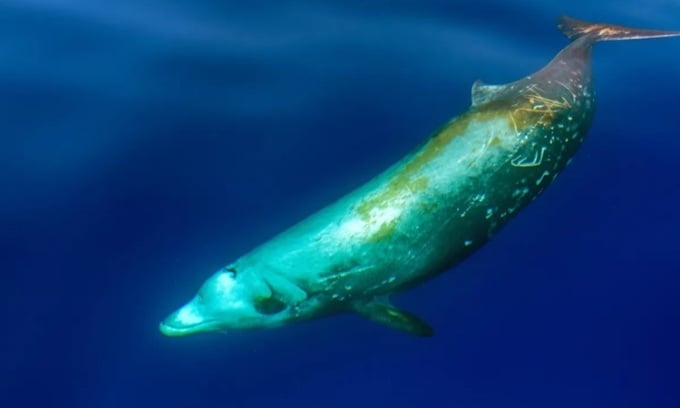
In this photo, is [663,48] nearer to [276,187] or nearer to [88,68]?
[276,187]

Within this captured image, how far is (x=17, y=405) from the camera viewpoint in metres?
4.02

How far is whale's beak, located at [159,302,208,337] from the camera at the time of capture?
4008 millimetres

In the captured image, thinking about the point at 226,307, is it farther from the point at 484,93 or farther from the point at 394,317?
the point at 484,93

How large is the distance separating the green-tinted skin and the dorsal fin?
8.2 inches

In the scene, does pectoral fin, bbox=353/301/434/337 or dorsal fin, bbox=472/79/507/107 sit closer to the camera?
pectoral fin, bbox=353/301/434/337

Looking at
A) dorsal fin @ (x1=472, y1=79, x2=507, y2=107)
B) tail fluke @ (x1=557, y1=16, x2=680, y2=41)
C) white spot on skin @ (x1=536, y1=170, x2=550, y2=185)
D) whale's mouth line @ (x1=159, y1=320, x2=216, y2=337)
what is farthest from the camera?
tail fluke @ (x1=557, y1=16, x2=680, y2=41)

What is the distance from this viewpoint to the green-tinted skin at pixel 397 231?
4.08 m

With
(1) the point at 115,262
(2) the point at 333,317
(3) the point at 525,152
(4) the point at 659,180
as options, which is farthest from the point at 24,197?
(4) the point at 659,180

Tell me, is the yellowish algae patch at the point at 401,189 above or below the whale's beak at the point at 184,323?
above

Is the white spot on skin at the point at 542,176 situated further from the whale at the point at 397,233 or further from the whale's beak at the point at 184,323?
the whale's beak at the point at 184,323

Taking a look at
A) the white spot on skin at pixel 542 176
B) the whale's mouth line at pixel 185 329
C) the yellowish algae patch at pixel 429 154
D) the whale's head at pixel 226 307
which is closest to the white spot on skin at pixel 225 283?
the whale's head at pixel 226 307

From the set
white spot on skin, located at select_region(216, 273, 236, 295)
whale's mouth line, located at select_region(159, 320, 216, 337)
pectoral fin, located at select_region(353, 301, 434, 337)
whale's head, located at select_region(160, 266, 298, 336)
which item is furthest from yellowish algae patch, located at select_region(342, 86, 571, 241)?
whale's mouth line, located at select_region(159, 320, 216, 337)

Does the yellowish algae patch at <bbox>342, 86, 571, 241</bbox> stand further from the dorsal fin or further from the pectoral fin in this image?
the pectoral fin

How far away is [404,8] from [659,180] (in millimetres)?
2972
